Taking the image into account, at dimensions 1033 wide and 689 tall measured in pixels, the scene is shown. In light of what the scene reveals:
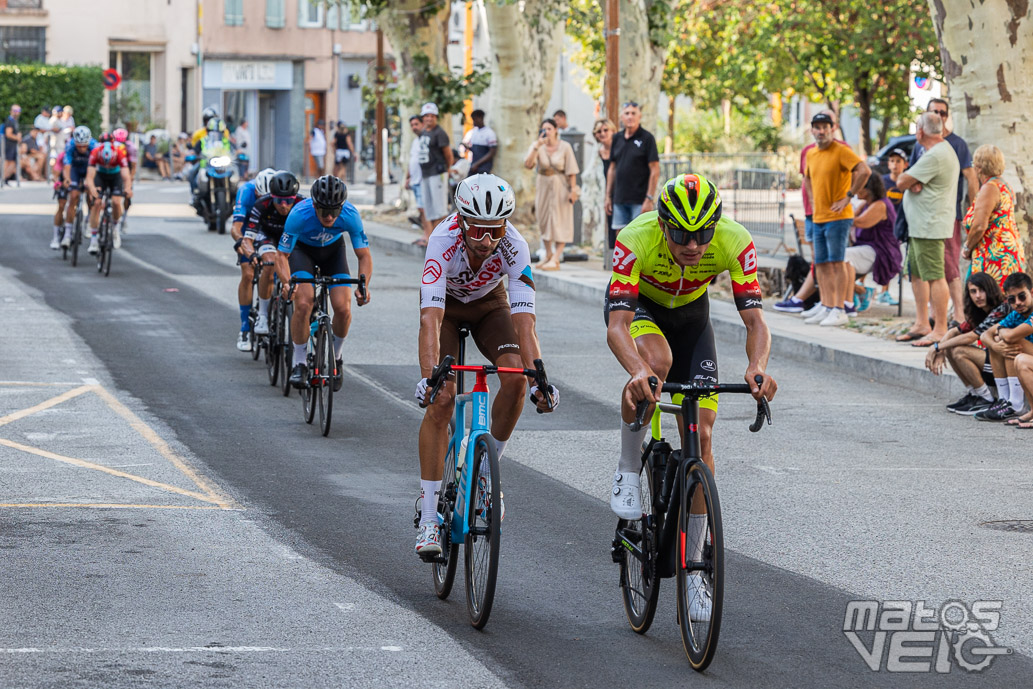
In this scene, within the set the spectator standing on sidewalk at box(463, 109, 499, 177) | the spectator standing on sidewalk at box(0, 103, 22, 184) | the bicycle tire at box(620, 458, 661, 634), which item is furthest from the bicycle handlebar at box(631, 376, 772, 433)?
the spectator standing on sidewalk at box(0, 103, 22, 184)

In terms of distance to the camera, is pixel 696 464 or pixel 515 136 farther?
pixel 515 136

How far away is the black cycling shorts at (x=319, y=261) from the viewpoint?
38.4 feet

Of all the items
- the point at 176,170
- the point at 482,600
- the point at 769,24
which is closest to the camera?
the point at 482,600

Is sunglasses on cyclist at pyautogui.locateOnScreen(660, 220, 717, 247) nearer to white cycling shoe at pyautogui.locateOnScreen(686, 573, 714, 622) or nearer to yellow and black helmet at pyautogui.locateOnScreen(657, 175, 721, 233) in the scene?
yellow and black helmet at pyautogui.locateOnScreen(657, 175, 721, 233)

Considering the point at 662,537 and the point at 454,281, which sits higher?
the point at 454,281

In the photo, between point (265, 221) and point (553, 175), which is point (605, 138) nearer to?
point (553, 175)

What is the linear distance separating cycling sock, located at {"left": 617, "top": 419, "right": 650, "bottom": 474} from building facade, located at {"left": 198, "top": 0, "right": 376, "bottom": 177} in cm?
5060

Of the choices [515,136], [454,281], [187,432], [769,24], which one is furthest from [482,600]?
[769,24]

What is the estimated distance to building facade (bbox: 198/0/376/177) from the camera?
5734 centimetres

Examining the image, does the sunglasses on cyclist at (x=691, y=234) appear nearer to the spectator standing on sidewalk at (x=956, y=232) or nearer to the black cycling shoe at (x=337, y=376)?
the black cycling shoe at (x=337, y=376)

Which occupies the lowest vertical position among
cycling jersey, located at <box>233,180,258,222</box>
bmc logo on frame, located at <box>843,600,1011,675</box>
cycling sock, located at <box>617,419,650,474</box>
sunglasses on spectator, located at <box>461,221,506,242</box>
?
bmc logo on frame, located at <box>843,600,1011,675</box>

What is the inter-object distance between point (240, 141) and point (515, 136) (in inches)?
571

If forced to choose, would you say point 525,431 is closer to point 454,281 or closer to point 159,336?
point 454,281

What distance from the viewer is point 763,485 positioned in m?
9.66
